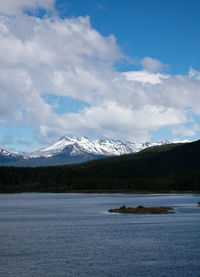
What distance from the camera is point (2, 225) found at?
9962 cm

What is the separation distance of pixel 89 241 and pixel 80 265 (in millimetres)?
18915

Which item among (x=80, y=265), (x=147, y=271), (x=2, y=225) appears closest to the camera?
(x=147, y=271)

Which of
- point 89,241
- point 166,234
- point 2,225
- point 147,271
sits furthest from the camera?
point 2,225

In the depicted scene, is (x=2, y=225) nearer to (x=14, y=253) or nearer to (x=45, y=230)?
(x=45, y=230)

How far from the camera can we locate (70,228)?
9244cm

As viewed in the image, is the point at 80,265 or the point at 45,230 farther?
the point at 45,230

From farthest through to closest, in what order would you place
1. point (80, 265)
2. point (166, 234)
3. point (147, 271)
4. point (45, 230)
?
point (45, 230)
point (166, 234)
point (80, 265)
point (147, 271)

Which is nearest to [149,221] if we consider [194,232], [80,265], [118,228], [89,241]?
[118,228]

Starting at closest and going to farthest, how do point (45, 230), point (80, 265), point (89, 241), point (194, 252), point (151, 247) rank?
point (80, 265), point (194, 252), point (151, 247), point (89, 241), point (45, 230)

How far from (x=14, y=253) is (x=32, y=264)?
8.45 meters

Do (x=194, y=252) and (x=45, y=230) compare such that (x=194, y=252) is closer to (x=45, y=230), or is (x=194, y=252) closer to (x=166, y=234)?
(x=166, y=234)

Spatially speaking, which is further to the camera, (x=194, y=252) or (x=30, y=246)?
(x=30, y=246)

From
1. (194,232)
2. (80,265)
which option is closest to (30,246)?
(80,265)

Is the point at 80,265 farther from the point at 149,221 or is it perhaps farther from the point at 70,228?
the point at 149,221
